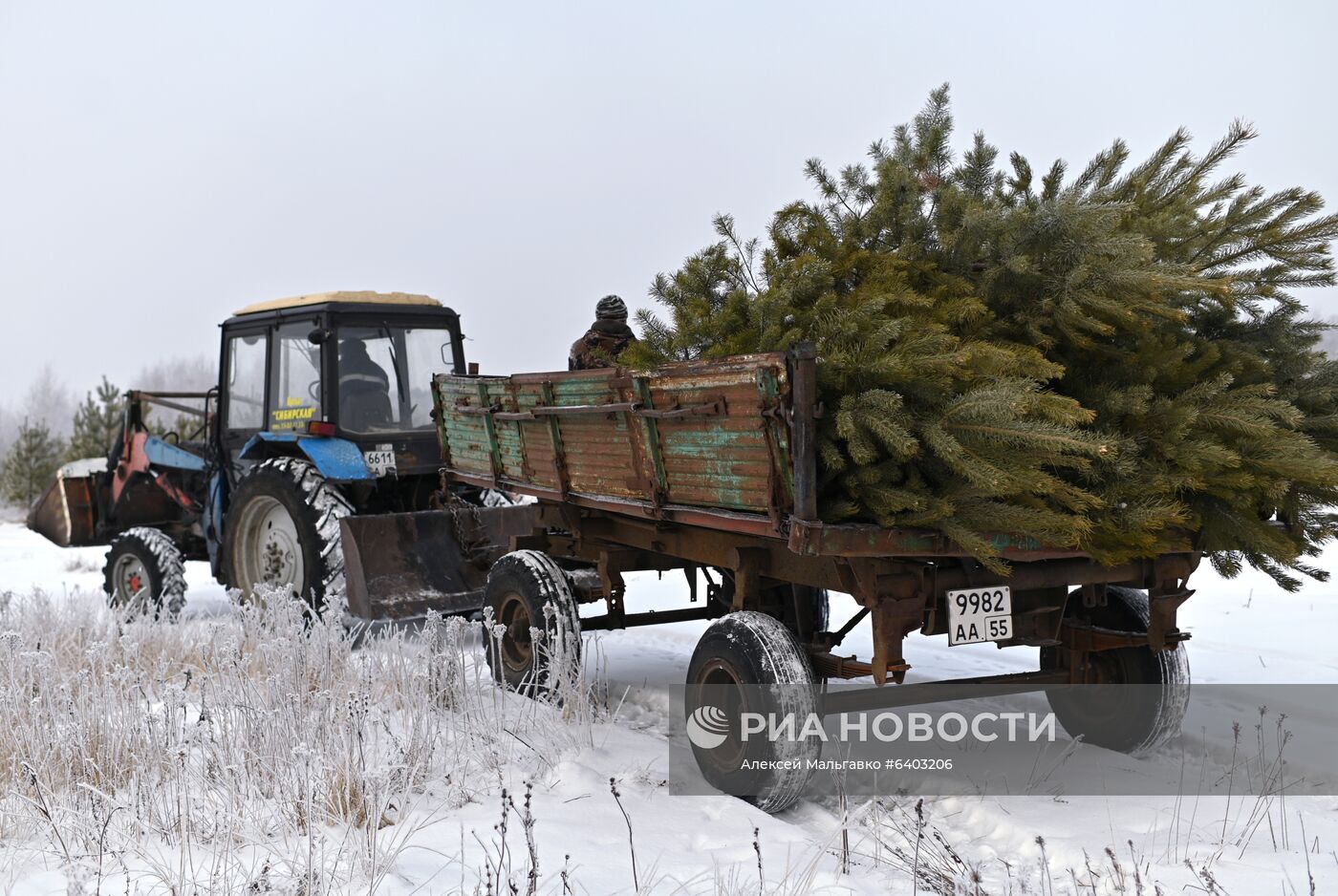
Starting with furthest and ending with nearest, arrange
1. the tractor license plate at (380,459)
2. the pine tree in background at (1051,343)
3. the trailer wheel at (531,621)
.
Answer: the tractor license plate at (380,459) < the trailer wheel at (531,621) < the pine tree in background at (1051,343)

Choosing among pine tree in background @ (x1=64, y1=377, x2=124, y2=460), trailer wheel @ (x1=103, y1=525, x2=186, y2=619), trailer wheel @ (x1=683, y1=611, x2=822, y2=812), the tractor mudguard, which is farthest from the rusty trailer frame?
pine tree in background @ (x1=64, y1=377, x2=124, y2=460)

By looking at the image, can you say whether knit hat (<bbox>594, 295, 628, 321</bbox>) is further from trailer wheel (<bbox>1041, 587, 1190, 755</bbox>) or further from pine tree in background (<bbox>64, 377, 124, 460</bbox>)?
pine tree in background (<bbox>64, 377, 124, 460</bbox>)

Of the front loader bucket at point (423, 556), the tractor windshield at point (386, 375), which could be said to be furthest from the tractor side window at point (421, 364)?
the front loader bucket at point (423, 556)

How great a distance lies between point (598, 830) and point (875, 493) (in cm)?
150

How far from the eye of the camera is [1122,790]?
4.45 m

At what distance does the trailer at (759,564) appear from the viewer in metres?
3.88

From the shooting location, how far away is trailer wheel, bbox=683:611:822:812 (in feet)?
13.2

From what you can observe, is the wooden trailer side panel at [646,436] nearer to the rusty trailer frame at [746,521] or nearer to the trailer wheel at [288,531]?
the rusty trailer frame at [746,521]

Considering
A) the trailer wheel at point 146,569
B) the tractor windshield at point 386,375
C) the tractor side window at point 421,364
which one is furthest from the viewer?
the trailer wheel at point 146,569

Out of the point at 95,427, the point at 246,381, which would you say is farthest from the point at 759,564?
the point at 95,427

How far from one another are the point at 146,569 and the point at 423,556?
3.06 meters

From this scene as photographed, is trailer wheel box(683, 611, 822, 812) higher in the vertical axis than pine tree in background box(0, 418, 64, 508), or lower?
lower

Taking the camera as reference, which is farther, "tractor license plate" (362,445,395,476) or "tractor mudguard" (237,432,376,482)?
"tractor license plate" (362,445,395,476)

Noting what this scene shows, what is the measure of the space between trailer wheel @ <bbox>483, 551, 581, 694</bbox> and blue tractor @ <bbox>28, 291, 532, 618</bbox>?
119 centimetres
